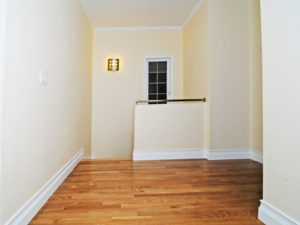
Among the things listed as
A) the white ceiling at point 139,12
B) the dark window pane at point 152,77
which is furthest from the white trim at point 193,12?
the dark window pane at point 152,77

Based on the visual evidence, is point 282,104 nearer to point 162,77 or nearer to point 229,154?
point 229,154

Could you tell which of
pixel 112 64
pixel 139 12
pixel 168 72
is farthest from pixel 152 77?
pixel 139 12

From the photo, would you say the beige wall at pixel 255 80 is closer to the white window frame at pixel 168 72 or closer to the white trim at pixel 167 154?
the white trim at pixel 167 154

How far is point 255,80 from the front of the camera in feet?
9.45

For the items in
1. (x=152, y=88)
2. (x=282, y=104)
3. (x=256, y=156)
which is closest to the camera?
(x=282, y=104)

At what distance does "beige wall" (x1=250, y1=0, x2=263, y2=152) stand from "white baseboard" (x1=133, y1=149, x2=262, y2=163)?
0.64 feet

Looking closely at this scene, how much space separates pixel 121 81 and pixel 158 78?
87 centimetres

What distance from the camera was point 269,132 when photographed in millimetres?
1296

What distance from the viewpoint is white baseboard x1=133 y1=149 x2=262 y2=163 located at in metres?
2.93

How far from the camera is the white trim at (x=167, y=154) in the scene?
297cm

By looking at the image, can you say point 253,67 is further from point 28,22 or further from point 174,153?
point 28,22

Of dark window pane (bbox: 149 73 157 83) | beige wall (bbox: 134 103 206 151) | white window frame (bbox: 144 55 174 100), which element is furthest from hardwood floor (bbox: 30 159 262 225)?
dark window pane (bbox: 149 73 157 83)

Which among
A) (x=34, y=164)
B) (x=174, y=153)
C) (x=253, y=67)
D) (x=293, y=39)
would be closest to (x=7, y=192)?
(x=34, y=164)

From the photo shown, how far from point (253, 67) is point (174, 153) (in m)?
1.90
